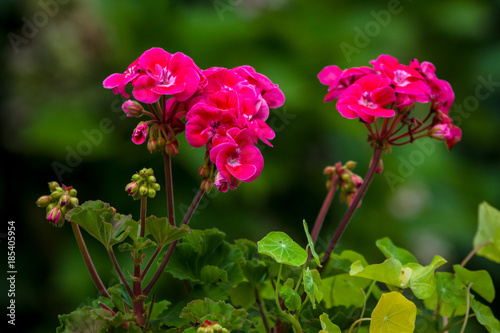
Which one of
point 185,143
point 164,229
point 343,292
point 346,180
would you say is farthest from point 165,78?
point 185,143

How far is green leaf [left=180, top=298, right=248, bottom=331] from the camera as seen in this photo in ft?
1.68

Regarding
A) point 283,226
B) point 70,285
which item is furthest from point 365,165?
point 70,285

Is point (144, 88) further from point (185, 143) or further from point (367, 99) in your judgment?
point (185, 143)

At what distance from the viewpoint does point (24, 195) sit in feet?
6.05

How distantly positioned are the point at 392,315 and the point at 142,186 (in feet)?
0.81

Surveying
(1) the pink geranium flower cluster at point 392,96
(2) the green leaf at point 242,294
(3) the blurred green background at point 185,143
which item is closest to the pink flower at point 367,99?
(1) the pink geranium flower cluster at point 392,96

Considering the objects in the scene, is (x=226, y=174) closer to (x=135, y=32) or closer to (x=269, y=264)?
(x=269, y=264)

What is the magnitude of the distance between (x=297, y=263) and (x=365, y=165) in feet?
4.73

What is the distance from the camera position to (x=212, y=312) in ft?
1.69

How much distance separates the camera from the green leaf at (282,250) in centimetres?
52

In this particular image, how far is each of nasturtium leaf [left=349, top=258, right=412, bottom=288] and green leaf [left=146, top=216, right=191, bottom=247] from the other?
155 millimetres

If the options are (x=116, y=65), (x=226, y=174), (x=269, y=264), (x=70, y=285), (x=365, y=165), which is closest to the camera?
(x=226, y=174)

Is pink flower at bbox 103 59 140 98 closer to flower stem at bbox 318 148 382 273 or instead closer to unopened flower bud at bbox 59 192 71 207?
unopened flower bud at bbox 59 192 71 207

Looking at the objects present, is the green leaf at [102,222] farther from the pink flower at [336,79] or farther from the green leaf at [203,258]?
the pink flower at [336,79]
